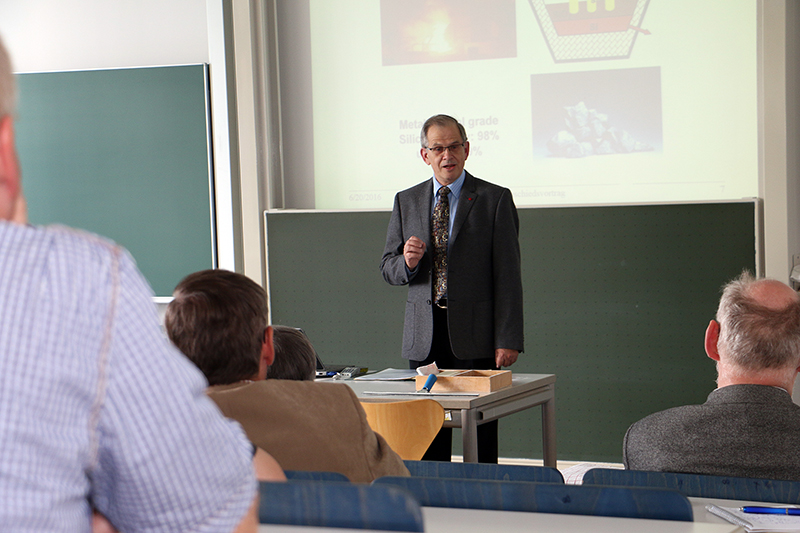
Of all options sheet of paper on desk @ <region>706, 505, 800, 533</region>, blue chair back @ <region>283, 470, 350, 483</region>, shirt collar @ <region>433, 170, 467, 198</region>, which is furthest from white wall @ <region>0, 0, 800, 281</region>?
sheet of paper on desk @ <region>706, 505, 800, 533</region>

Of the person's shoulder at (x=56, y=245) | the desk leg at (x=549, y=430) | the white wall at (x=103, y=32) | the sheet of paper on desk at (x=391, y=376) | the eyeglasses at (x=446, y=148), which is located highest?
the white wall at (x=103, y=32)

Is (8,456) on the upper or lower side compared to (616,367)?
upper

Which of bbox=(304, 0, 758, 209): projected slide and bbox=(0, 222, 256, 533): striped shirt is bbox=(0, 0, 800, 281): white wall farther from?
bbox=(0, 222, 256, 533): striped shirt

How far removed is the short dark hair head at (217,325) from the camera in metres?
1.58

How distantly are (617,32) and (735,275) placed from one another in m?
1.48

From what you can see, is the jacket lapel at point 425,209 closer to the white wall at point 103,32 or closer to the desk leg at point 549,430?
the desk leg at point 549,430

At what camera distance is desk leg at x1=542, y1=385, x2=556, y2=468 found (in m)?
3.21

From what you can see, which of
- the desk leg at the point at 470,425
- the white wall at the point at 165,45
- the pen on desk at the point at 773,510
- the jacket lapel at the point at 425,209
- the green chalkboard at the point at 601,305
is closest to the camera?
the pen on desk at the point at 773,510

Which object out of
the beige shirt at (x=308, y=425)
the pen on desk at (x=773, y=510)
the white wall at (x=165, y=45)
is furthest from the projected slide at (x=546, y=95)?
the pen on desk at (x=773, y=510)

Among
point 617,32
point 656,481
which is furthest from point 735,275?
point 656,481

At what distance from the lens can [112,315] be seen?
63 centimetres

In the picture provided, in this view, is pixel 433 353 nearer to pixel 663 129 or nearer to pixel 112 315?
pixel 663 129

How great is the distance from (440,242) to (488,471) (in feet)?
6.07

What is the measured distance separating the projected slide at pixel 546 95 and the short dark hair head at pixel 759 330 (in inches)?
105
